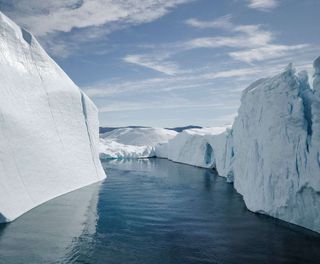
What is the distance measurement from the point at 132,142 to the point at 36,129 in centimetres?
5171

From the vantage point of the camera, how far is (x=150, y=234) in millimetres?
11430

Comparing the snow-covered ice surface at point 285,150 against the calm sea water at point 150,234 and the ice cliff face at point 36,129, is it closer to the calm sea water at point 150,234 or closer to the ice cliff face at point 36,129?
the calm sea water at point 150,234

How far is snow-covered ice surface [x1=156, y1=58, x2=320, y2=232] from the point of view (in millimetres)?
11594

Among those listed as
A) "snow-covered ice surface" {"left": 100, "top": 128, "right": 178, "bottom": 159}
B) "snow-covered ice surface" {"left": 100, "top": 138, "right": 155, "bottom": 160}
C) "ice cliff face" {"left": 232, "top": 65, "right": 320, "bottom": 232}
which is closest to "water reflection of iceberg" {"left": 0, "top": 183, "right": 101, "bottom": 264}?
"ice cliff face" {"left": 232, "top": 65, "right": 320, "bottom": 232}

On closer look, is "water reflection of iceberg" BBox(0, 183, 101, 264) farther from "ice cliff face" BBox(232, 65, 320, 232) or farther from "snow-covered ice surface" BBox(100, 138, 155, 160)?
"snow-covered ice surface" BBox(100, 138, 155, 160)

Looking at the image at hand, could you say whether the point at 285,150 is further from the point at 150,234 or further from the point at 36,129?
the point at 36,129

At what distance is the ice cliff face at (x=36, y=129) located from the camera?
13.4 m

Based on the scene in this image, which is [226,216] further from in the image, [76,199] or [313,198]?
[76,199]

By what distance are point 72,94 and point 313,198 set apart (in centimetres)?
1513

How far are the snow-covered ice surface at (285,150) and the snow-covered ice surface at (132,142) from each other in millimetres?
36741

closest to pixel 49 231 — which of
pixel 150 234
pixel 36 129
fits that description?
pixel 150 234

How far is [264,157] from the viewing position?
14062 millimetres

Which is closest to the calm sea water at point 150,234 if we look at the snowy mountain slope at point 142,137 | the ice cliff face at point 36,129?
the ice cliff face at point 36,129

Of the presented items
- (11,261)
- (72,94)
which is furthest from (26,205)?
(72,94)
